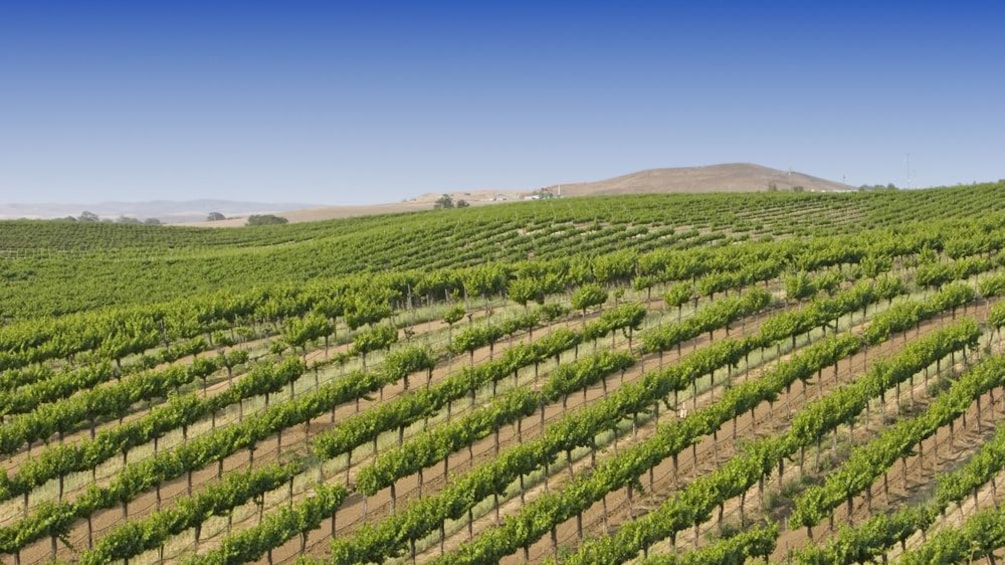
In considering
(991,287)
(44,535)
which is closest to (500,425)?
(44,535)

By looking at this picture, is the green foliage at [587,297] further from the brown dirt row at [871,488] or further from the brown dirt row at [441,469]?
the brown dirt row at [871,488]

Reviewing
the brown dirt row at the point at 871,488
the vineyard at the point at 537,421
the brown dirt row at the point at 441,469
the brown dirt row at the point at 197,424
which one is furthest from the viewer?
the brown dirt row at the point at 197,424

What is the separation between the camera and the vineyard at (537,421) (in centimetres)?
2078

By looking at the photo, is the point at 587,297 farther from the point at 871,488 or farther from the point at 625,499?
the point at 871,488

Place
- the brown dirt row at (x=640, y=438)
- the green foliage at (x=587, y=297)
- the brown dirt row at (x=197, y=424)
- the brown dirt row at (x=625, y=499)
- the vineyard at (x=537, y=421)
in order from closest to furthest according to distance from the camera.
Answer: the vineyard at (x=537, y=421), the brown dirt row at (x=625, y=499), the brown dirt row at (x=640, y=438), the brown dirt row at (x=197, y=424), the green foliage at (x=587, y=297)

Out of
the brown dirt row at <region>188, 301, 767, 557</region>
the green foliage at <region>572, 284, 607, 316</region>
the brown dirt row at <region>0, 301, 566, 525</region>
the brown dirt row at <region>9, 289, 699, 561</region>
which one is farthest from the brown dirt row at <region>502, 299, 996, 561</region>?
the green foliage at <region>572, 284, 607, 316</region>

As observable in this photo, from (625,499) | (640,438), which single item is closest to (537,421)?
(640,438)

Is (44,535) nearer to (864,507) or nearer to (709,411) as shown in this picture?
(709,411)

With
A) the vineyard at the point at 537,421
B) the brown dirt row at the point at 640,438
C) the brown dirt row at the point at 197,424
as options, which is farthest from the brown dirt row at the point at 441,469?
the brown dirt row at the point at 197,424

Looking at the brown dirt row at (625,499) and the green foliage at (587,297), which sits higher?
the green foliage at (587,297)

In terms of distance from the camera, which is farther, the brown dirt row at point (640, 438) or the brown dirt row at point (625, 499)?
the brown dirt row at point (640, 438)

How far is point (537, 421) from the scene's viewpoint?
29.1 metres

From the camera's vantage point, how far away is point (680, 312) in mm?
39969

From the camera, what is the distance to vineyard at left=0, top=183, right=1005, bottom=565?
20.8 metres
